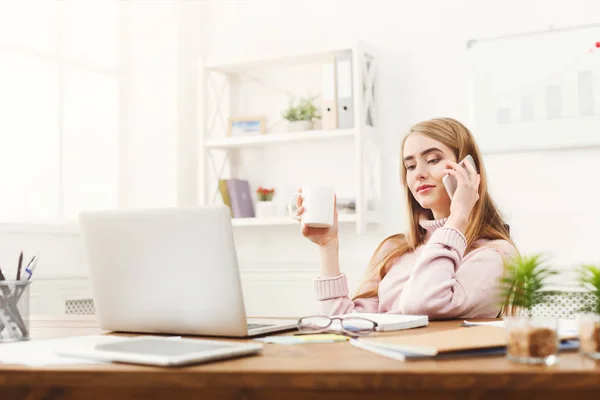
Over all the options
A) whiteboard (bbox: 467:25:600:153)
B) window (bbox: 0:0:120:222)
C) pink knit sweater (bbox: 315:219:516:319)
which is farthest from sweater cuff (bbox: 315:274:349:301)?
window (bbox: 0:0:120:222)

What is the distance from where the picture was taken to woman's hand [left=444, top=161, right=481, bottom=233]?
5.48 ft

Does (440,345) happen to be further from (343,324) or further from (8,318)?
(8,318)

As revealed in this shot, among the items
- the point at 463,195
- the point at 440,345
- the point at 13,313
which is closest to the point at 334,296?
the point at 463,195

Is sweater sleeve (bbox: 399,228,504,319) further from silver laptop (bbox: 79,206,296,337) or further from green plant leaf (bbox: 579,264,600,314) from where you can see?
green plant leaf (bbox: 579,264,600,314)

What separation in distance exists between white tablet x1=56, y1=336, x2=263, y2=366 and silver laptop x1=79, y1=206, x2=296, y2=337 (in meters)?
0.16

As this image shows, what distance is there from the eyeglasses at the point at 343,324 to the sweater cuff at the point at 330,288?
478 millimetres

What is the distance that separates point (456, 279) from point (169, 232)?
2.42ft

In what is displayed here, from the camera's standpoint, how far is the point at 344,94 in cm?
338

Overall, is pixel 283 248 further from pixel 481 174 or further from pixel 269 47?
pixel 481 174

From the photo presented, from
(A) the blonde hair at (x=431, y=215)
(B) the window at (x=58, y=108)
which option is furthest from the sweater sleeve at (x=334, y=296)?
(B) the window at (x=58, y=108)

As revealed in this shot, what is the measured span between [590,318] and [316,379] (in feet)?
1.08

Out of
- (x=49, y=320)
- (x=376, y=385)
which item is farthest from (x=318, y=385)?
(x=49, y=320)

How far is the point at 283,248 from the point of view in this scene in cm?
371

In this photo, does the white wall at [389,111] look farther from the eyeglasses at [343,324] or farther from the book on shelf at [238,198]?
the eyeglasses at [343,324]
